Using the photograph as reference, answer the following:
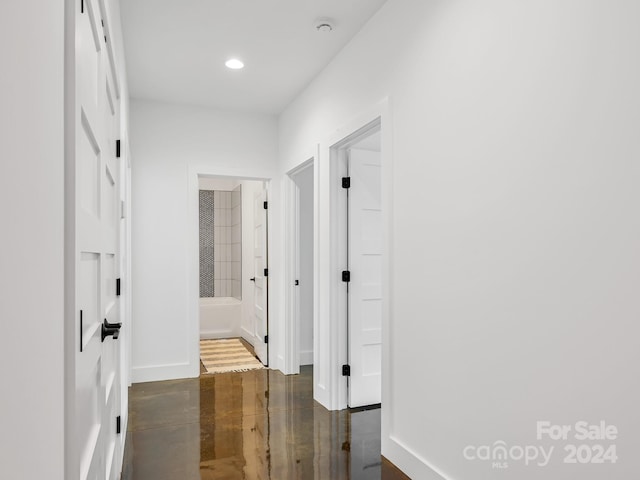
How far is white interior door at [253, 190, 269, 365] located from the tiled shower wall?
2.11 meters

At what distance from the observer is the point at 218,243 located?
7.66m

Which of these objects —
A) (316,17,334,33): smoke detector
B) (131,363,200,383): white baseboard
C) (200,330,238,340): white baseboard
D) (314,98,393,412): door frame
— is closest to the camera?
(316,17,334,33): smoke detector

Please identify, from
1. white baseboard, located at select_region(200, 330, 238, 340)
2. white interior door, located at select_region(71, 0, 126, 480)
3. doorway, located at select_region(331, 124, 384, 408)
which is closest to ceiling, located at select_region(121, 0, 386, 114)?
doorway, located at select_region(331, 124, 384, 408)

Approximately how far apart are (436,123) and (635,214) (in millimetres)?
1106

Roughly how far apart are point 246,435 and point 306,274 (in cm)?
227

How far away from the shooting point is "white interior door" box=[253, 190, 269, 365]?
5.05 m

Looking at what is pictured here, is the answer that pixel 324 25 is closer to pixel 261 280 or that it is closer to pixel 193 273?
pixel 193 273

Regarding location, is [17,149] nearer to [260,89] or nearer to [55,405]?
[55,405]

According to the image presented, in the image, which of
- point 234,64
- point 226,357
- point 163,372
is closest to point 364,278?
point 234,64

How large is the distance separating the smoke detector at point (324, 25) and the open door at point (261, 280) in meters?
2.24

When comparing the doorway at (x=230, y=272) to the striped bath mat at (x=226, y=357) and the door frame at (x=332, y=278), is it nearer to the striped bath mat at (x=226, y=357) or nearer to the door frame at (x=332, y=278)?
the striped bath mat at (x=226, y=357)

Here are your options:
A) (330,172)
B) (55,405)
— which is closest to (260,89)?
(330,172)

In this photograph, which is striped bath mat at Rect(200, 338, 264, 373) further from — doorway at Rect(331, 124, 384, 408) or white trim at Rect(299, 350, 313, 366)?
doorway at Rect(331, 124, 384, 408)

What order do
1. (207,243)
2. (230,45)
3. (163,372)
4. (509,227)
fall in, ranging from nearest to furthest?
(509,227) < (230,45) < (163,372) < (207,243)
